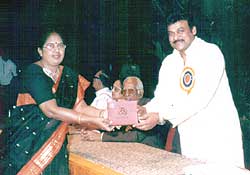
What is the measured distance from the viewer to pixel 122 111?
2293mm

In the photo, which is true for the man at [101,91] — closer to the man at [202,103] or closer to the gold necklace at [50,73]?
the man at [202,103]

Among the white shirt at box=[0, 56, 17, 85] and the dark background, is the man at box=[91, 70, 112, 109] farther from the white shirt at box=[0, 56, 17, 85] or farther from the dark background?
the white shirt at box=[0, 56, 17, 85]

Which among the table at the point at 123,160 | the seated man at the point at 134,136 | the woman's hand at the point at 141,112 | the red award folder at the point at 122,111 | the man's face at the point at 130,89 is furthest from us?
the man's face at the point at 130,89

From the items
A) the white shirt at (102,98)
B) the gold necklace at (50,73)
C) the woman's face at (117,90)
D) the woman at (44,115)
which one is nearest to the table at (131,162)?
the woman at (44,115)

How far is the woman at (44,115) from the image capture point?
204cm

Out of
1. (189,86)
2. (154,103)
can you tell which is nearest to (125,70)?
(154,103)

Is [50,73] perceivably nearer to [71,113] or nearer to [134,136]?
[71,113]

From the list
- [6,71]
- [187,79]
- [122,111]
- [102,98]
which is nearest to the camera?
[122,111]

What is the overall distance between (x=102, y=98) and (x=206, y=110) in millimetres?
1973

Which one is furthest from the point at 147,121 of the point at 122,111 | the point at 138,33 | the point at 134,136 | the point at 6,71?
the point at 138,33

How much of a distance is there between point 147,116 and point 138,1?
4.64 meters

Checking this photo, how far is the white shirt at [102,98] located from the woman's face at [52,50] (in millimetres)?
2185

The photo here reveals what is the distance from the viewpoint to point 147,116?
2.94 m

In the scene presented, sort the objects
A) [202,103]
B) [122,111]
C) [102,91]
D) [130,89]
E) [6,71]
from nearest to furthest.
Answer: [122,111]
[202,103]
[130,89]
[102,91]
[6,71]
